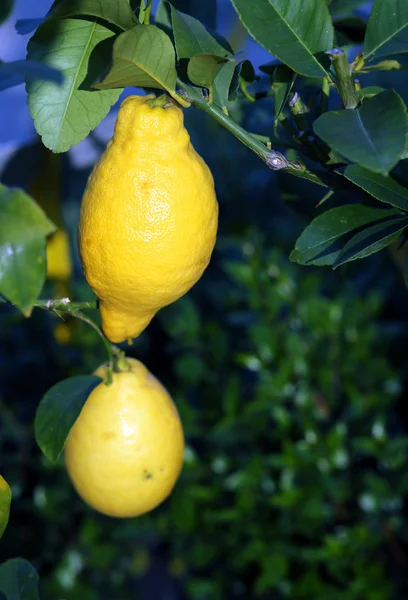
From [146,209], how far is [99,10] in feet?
0.39

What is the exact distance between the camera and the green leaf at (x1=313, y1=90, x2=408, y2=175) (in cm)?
34

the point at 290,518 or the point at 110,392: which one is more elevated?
the point at 110,392

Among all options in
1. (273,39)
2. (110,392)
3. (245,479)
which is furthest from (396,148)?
(245,479)

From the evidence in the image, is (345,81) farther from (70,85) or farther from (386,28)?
(70,85)

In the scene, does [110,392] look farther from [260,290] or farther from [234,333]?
[234,333]

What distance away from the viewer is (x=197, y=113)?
1813mm

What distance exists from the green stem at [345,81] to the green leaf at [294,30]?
0.02 meters

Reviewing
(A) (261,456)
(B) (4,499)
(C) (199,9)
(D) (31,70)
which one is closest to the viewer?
(D) (31,70)

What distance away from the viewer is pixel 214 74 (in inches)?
17.2

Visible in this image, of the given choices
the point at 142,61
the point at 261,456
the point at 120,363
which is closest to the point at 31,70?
the point at 142,61

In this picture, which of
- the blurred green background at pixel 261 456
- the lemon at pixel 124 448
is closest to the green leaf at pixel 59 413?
the lemon at pixel 124 448

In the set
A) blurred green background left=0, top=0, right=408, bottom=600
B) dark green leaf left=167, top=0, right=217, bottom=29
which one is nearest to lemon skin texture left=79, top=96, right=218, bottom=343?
dark green leaf left=167, top=0, right=217, bottom=29

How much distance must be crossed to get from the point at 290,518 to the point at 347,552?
11 centimetres

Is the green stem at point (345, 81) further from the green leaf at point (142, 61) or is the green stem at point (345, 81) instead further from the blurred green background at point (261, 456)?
the blurred green background at point (261, 456)
